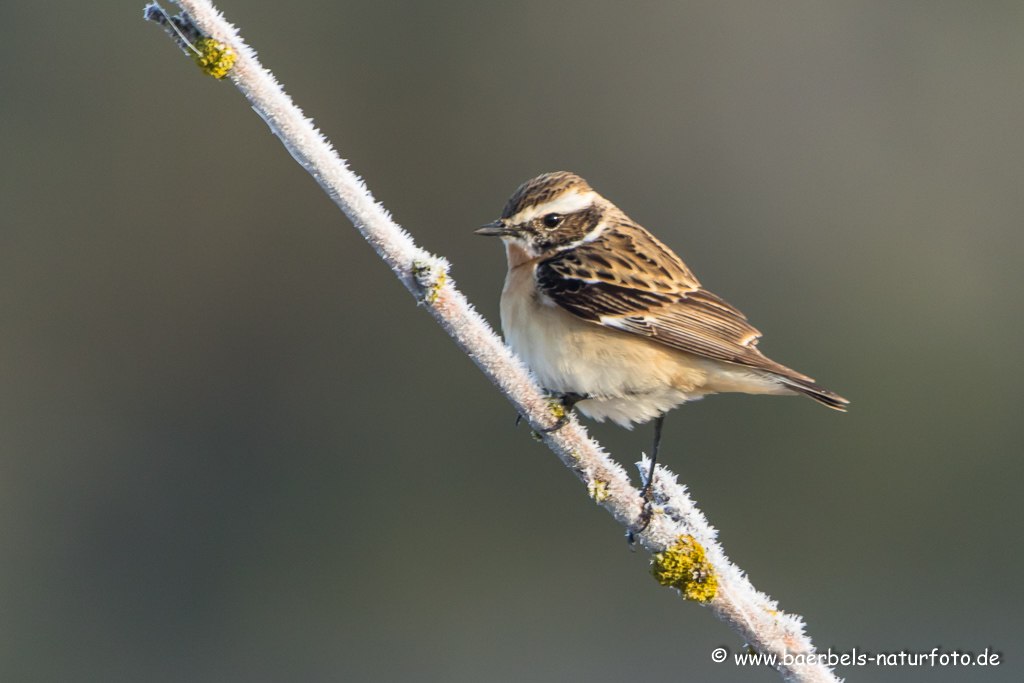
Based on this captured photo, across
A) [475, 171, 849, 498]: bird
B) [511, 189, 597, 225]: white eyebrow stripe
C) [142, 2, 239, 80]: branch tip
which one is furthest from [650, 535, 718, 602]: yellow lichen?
[511, 189, 597, 225]: white eyebrow stripe

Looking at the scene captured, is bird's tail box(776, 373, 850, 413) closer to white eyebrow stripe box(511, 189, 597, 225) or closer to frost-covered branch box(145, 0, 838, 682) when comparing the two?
frost-covered branch box(145, 0, 838, 682)

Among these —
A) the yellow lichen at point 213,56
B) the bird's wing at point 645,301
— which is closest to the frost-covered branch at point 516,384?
the yellow lichen at point 213,56

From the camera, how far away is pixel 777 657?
2281 millimetres

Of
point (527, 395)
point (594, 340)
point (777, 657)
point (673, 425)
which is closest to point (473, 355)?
point (527, 395)

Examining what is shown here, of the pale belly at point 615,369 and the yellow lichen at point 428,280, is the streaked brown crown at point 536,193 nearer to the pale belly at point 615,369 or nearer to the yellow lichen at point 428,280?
the pale belly at point 615,369

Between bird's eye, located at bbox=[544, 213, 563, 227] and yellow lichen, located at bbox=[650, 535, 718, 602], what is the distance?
1.91m

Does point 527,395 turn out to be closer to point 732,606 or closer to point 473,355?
point 473,355

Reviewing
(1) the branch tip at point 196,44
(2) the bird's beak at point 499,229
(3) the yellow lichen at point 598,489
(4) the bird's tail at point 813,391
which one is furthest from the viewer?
(2) the bird's beak at point 499,229

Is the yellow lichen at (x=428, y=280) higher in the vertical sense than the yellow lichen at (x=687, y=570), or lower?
higher

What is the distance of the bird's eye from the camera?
13.2 ft

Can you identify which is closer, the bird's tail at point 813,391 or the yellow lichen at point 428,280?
the yellow lichen at point 428,280

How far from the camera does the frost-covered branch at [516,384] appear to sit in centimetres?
221

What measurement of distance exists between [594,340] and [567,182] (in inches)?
31.3

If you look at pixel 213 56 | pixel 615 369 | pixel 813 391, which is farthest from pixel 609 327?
pixel 213 56
